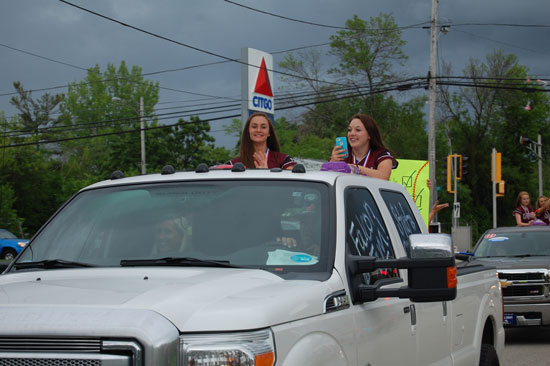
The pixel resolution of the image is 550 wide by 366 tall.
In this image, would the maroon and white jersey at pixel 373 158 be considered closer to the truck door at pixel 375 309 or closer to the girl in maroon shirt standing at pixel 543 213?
the truck door at pixel 375 309

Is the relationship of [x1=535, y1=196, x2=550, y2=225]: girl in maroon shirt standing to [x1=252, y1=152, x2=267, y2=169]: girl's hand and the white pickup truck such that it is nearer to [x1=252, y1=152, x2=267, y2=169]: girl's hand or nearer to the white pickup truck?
[x1=252, y1=152, x2=267, y2=169]: girl's hand

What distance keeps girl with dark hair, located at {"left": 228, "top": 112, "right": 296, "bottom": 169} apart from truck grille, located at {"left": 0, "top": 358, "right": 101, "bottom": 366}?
13.0 ft

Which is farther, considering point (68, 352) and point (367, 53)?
point (367, 53)

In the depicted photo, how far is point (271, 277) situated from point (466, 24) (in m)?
42.5

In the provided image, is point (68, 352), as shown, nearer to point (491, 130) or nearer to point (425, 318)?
point (425, 318)

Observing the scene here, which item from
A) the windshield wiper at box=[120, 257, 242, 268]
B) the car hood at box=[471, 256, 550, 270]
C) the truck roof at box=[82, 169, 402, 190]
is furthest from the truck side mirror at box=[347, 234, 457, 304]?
the car hood at box=[471, 256, 550, 270]

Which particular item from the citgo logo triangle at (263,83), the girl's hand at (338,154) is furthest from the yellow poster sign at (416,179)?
the citgo logo triangle at (263,83)

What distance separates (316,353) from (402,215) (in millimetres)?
2200

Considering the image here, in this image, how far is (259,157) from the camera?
22.8ft

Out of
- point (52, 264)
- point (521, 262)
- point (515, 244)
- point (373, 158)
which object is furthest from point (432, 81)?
point (52, 264)

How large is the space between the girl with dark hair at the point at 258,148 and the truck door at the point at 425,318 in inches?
58.5

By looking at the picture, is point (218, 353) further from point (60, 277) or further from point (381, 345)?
point (381, 345)

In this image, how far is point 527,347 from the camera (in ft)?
39.6

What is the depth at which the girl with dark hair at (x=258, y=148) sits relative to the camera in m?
6.94
